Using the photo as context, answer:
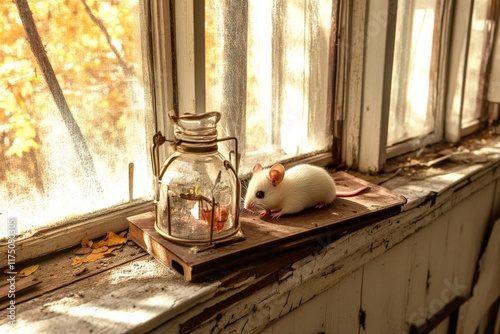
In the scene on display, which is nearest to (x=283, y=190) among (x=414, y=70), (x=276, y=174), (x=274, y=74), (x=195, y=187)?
(x=276, y=174)

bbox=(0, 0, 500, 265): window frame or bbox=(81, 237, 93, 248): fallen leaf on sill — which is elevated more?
bbox=(0, 0, 500, 265): window frame

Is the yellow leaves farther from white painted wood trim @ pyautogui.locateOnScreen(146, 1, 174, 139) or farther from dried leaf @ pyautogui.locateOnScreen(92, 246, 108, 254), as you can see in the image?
white painted wood trim @ pyautogui.locateOnScreen(146, 1, 174, 139)

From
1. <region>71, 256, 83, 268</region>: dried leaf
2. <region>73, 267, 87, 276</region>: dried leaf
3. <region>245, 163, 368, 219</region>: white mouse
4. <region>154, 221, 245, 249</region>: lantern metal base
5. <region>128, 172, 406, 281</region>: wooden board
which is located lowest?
<region>73, 267, 87, 276</region>: dried leaf

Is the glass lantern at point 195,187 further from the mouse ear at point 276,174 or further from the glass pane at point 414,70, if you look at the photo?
Answer: the glass pane at point 414,70

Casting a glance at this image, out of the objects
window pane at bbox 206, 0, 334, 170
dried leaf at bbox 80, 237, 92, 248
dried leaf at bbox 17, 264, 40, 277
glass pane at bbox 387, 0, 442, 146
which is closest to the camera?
dried leaf at bbox 17, 264, 40, 277

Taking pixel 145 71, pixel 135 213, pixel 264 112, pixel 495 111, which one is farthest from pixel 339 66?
pixel 495 111

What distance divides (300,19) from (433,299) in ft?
3.19

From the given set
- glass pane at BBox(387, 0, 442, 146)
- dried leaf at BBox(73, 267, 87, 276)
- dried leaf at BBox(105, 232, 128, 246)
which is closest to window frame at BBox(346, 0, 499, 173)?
glass pane at BBox(387, 0, 442, 146)

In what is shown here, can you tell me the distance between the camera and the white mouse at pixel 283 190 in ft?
3.46

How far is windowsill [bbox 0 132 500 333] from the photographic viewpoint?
0.75 metres

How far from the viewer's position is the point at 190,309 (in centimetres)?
80

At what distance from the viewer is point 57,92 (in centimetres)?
88

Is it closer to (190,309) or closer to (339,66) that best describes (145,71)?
(190,309)

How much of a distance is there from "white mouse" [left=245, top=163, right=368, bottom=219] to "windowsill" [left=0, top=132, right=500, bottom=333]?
0.34 ft
